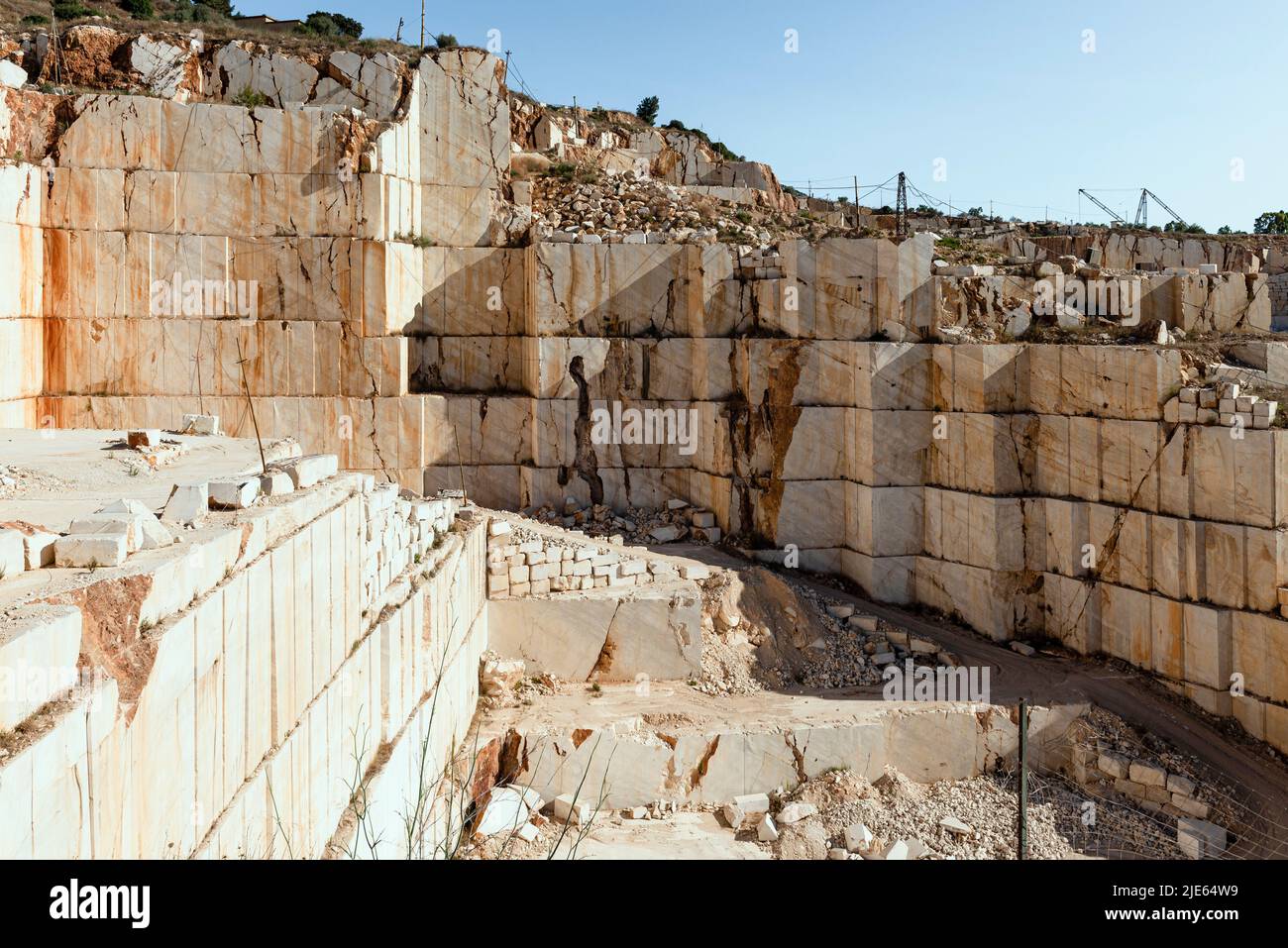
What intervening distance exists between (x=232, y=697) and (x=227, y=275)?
49.3 ft

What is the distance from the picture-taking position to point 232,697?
5652mm

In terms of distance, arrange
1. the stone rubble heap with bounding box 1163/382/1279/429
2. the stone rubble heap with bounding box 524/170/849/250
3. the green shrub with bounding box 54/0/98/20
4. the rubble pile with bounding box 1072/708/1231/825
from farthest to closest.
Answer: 1. the green shrub with bounding box 54/0/98/20
2. the stone rubble heap with bounding box 524/170/849/250
3. the stone rubble heap with bounding box 1163/382/1279/429
4. the rubble pile with bounding box 1072/708/1231/825

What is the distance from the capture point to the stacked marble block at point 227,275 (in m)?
18.4

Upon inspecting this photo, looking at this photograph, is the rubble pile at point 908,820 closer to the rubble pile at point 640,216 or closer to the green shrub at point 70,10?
the rubble pile at point 640,216

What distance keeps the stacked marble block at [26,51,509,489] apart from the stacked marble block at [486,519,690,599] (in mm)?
4424

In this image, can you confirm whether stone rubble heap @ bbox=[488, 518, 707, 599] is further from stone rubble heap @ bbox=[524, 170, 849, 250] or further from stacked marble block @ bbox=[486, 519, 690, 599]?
stone rubble heap @ bbox=[524, 170, 849, 250]

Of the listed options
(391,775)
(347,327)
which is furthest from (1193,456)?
(347,327)

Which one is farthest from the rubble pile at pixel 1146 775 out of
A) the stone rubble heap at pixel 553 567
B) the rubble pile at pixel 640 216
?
the rubble pile at pixel 640 216

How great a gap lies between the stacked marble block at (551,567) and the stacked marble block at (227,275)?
442cm

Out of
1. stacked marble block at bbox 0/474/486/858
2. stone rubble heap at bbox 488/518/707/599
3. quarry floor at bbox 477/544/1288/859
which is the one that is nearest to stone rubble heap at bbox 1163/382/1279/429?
quarry floor at bbox 477/544/1288/859

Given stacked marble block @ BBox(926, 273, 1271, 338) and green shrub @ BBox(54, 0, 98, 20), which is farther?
green shrub @ BBox(54, 0, 98, 20)

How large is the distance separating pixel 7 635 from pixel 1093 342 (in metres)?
17.4

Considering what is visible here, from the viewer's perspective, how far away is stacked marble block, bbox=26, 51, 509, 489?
1838cm

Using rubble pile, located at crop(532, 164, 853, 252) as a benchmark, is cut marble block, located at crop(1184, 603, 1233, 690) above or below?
below
